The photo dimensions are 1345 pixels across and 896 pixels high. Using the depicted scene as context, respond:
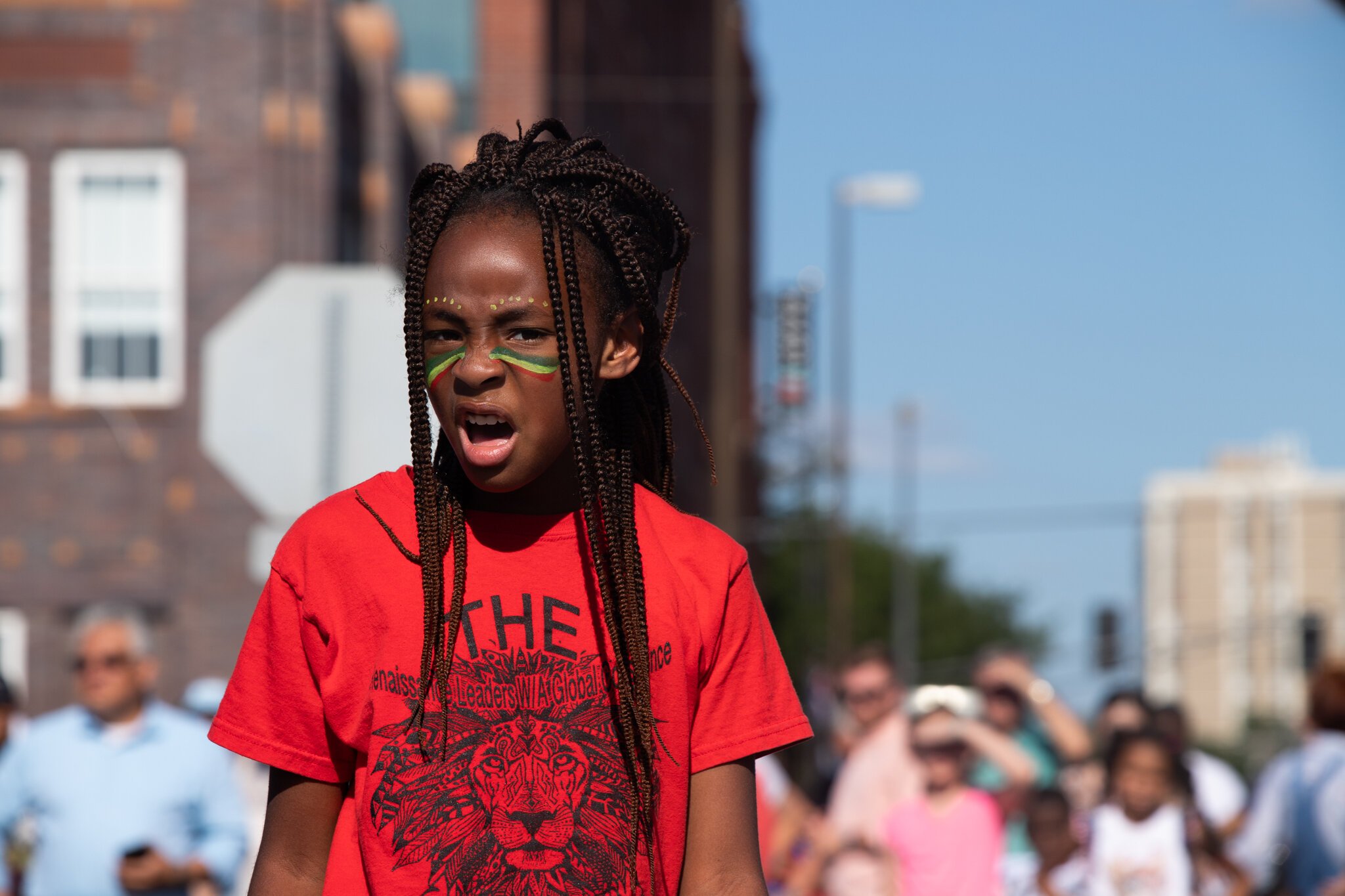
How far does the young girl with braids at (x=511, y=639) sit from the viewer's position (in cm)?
198

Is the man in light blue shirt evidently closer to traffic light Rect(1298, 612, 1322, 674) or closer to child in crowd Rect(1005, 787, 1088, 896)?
child in crowd Rect(1005, 787, 1088, 896)

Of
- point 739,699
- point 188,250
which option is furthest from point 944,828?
point 188,250

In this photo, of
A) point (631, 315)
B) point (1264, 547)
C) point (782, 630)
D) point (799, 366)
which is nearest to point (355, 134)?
point (799, 366)

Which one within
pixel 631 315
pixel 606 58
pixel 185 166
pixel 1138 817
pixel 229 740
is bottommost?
pixel 1138 817

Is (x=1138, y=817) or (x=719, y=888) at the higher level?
(x=719, y=888)

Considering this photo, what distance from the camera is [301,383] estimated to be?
544 cm

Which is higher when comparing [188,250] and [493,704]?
[188,250]

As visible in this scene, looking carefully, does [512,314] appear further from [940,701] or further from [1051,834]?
[940,701]

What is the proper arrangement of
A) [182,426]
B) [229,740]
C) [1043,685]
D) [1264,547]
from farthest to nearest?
[1264,547] → [182,426] → [1043,685] → [229,740]

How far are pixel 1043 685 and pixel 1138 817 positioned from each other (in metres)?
2.53

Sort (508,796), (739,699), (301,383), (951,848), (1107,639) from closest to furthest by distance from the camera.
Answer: (508,796), (739,699), (301,383), (951,848), (1107,639)

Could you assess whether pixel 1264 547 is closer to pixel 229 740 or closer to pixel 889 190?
pixel 889 190

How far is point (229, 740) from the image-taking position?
2010 millimetres

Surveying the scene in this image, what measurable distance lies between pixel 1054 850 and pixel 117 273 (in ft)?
37.8
